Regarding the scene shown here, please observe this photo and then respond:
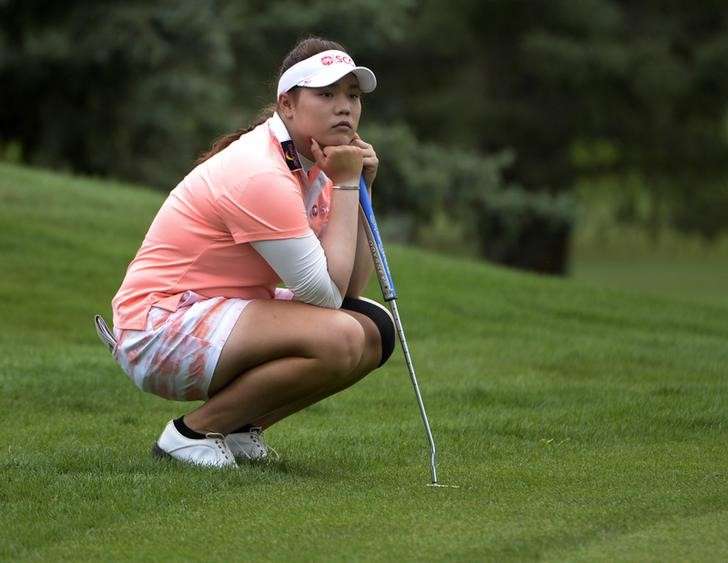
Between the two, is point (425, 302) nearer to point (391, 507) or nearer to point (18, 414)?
point (18, 414)

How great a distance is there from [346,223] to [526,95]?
2254 centimetres

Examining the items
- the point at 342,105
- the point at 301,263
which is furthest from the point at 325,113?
the point at 301,263

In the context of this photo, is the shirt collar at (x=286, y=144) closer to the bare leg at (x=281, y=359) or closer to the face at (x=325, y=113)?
the face at (x=325, y=113)

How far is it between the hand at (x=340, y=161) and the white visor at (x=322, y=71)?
196 mm

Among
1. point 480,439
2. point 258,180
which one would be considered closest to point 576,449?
point 480,439

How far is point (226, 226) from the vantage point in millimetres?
5082

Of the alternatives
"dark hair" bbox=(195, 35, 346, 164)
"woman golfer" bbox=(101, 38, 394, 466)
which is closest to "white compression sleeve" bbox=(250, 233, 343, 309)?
"woman golfer" bbox=(101, 38, 394, 466)

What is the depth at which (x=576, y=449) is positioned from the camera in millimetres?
5824

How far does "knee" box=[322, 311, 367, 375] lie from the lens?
16.6 feet

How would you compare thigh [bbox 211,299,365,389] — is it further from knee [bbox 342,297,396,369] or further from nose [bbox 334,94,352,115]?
nose [bbox 334,94,352,115]

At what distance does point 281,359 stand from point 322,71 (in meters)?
0.94

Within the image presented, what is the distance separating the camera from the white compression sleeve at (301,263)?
496cm

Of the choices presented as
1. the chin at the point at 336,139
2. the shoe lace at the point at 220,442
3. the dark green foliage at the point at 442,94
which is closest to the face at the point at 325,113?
the chin at the point at 336,139

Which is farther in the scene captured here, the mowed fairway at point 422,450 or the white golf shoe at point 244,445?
the white golf shoe at point 244,445
